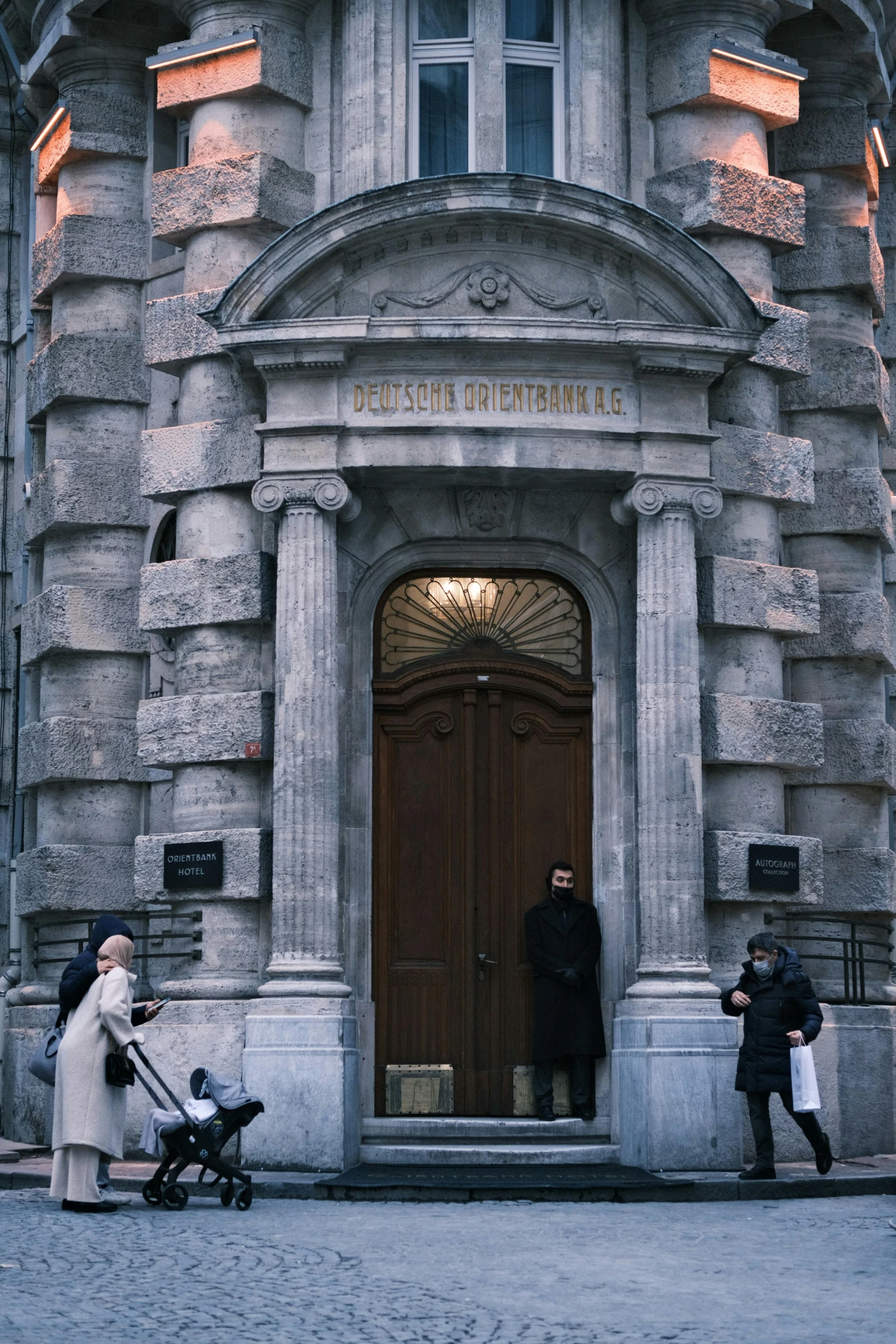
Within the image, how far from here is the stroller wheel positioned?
12.3 meters

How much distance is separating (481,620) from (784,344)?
342 centimetres

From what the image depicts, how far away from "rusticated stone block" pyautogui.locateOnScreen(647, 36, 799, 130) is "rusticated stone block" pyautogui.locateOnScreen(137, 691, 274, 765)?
19.9ft

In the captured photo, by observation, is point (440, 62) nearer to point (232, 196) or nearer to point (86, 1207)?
point (232, 196)

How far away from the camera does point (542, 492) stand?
54.6 ft

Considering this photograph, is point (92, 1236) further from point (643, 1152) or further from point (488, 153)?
point (488, 153)

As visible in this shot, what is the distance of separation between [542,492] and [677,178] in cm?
286

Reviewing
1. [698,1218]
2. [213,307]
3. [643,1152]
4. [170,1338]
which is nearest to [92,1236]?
[170,1338]

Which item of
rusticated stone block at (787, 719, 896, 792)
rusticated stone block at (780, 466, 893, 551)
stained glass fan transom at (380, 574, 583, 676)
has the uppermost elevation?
rusticated stone block at (780, 466, 893, 551)

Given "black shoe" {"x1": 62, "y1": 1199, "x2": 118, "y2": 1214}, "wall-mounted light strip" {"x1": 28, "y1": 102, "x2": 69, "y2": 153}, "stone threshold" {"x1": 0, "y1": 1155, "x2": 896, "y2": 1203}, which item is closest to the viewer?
"black shoe" {"x1": 62, "y1": 1199, "x2": 118, "y2": 1214}

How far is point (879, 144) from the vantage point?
19.0m

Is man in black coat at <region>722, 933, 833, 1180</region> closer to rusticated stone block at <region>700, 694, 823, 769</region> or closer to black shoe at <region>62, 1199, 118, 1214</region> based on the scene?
rusticated stone block at <region>700, 694, 823, 769</region>

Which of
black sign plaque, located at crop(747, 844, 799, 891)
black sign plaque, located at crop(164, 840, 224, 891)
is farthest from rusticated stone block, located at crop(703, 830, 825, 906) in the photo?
black sign plaque, located at crop(164, 840, 224, 891)

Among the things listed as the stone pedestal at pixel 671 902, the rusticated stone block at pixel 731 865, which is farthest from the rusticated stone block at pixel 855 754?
the stone pedestal at pixel 671 902

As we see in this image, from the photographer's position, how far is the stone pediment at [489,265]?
15.7 metres
